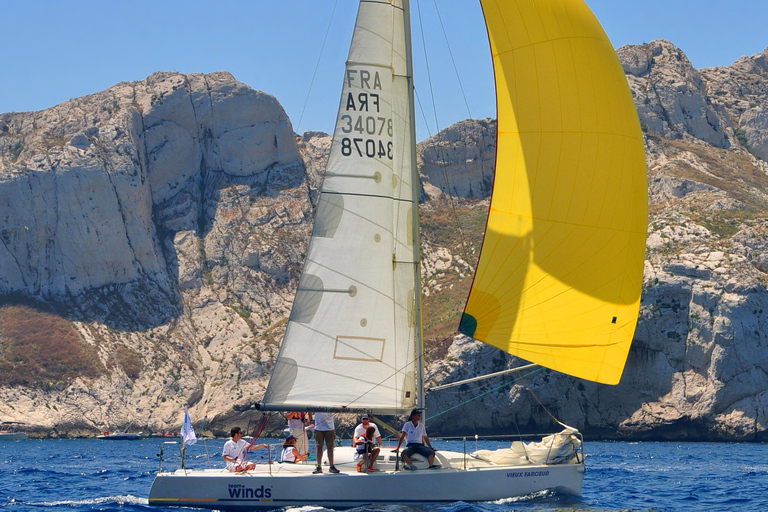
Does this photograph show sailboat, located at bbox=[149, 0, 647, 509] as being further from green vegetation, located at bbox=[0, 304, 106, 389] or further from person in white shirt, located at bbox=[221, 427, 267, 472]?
green vegetation, located at bbox=[0, 304, 106, 389]

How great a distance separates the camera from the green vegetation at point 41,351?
66125mm

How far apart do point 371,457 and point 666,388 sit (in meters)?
37.9

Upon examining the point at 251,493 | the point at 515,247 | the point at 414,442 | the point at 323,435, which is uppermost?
the point at 515,247

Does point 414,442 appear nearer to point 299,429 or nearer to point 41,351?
point 299,429

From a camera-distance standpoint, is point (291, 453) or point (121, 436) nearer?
point (291, 453)

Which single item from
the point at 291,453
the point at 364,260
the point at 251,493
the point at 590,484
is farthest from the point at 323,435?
the point at 590,484

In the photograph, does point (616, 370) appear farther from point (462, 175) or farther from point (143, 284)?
point (462, 175)

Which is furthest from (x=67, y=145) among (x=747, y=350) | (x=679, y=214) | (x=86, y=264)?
(x=747, y=350)

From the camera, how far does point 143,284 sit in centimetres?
7375

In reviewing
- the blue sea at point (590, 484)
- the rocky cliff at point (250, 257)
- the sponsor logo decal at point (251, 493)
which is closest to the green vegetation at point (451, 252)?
the rocky cliff at point (250, 257)

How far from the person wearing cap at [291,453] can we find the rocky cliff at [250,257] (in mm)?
34800

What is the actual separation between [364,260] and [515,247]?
288cm

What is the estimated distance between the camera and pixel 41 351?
221ft

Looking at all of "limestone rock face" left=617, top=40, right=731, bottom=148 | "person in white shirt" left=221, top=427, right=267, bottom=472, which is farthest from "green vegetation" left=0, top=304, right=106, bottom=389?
"person in white shirt" left=221, top=427, right=267, bottom=472
